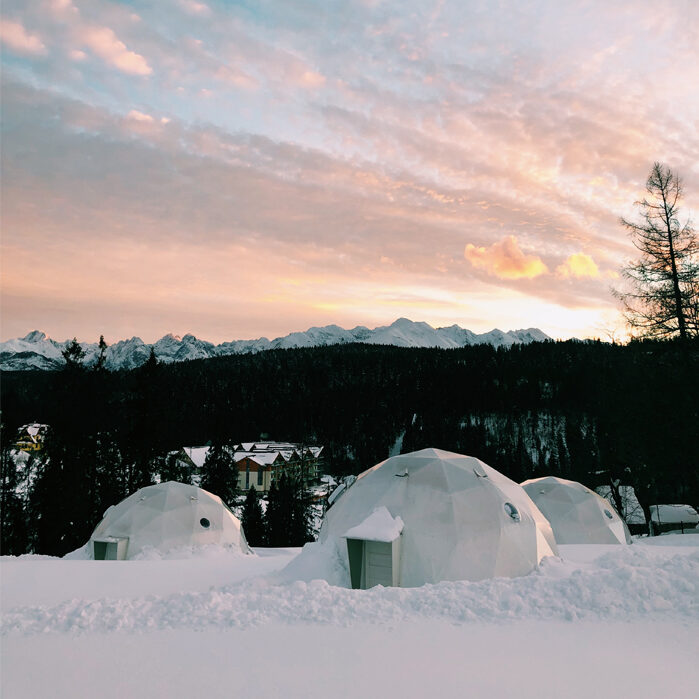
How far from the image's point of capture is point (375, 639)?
666cm

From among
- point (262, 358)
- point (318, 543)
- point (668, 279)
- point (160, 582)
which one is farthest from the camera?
point (262, 358)

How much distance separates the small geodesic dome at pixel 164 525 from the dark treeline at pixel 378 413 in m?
9.04

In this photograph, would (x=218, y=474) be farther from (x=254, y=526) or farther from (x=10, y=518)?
(x=10, y=518)

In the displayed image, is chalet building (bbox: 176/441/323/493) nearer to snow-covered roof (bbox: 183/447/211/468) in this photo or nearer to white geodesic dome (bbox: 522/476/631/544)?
snow-covered roof (bbox: 183/447/211/468)

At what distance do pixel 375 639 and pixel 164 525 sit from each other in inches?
667

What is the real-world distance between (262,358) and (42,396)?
136 metres

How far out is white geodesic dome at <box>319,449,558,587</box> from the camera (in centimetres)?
1202

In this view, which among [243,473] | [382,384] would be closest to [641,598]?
[243,473]

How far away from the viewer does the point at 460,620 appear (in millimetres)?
7484

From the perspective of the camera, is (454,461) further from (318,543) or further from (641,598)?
(641,598)

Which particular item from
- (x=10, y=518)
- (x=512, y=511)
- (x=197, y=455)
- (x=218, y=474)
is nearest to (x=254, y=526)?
(x=218, y=474)

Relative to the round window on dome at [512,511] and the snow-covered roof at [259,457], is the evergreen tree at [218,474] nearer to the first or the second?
the round window on dome at [512,511]

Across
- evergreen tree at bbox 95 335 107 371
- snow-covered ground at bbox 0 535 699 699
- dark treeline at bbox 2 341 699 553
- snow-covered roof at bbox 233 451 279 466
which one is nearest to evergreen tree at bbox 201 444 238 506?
dark treeline at bbox 2 341 699 553

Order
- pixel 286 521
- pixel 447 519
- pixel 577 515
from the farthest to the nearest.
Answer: pixel 286 521, pixel 577 515, pixel 447 519
